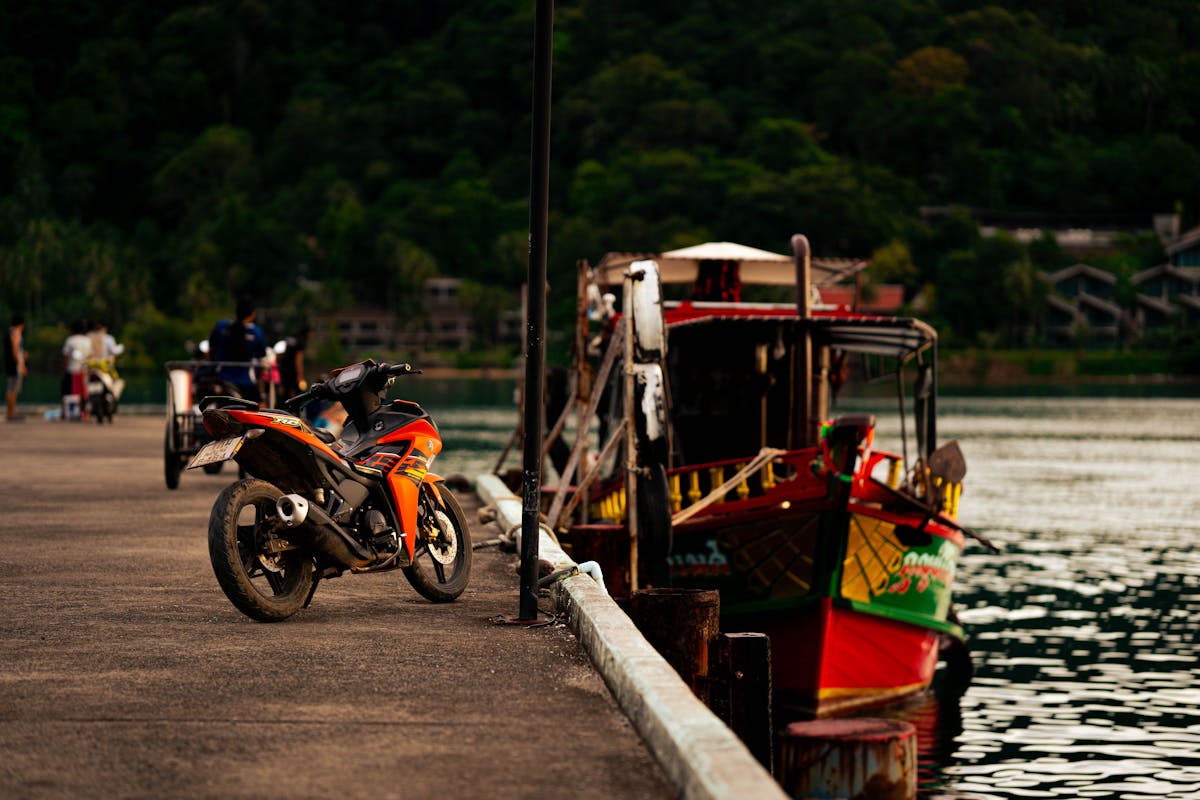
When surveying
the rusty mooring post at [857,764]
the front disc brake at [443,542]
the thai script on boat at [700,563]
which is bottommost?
the rusty mooring post at [857,764]

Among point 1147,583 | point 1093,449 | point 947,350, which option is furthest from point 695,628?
point 947,350

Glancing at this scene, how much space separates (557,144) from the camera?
166 m

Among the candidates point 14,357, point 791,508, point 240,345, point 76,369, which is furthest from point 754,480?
point 76,369

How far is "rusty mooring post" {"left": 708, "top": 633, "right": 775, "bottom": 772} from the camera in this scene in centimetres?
977

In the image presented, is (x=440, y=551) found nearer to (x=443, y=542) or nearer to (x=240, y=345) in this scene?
(x=443, y=542)

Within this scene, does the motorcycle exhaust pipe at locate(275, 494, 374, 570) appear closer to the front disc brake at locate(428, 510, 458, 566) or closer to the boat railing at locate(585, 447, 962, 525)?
the front disc brake at locate(428, 510, 458, 566)

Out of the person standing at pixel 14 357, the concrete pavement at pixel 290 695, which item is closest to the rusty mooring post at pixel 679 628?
the concrete pavement at pixel 290 695

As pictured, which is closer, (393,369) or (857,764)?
(857,764)

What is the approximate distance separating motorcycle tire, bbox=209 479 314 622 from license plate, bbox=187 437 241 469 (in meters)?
0.17

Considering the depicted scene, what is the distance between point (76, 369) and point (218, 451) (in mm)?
23852

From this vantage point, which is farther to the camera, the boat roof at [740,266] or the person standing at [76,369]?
the person standing at [76,369]

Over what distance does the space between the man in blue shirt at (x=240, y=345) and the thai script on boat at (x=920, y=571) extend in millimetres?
6665

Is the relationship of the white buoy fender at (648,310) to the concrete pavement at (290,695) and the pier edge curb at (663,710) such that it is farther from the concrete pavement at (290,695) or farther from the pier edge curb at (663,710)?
the pier edge curb at (663,710)

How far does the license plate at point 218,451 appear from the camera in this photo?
29.4 ft
